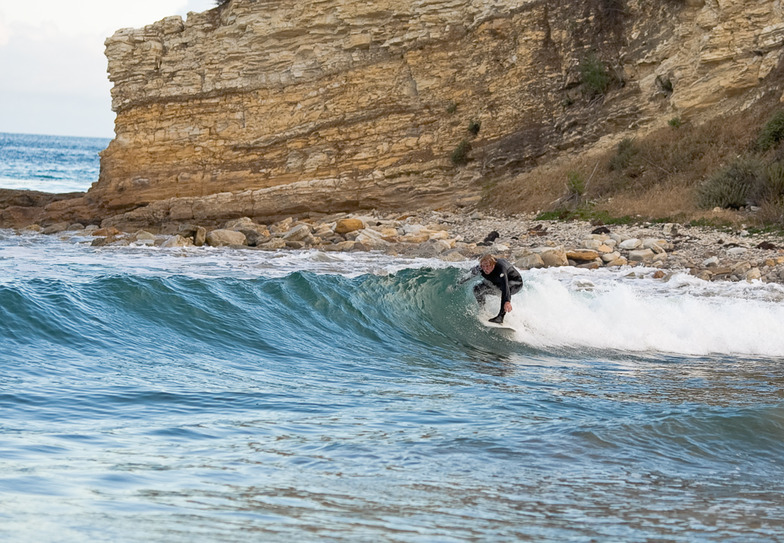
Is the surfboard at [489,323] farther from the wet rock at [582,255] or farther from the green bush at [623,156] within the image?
the green bush at [623,156]

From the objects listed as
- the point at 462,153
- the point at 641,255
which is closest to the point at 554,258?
the point at 641,255

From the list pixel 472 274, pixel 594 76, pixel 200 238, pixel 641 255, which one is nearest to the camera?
pixel 472 274

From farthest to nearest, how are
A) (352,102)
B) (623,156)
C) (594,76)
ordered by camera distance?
(352,102) < (594,76) < (623,156)

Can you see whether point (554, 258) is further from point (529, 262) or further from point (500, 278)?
point (500, 278)

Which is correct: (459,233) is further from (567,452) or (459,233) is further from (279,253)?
(567,452)

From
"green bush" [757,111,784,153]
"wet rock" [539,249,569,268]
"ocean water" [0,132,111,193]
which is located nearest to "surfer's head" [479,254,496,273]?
"wet rock" [539,249,569,268]

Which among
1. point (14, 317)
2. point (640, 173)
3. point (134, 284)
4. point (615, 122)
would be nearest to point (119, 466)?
point (14, 317)

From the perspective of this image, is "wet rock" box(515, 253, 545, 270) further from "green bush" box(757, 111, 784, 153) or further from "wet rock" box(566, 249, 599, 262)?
"green bush" box(757, 111, 784, 153)

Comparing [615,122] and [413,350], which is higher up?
[615,122]

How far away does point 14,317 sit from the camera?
920 cm

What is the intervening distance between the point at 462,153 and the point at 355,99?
3650 mm

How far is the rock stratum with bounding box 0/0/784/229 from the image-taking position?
23391 millimetres

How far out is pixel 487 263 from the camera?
10.3 m

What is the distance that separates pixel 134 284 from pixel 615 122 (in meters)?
15.0
